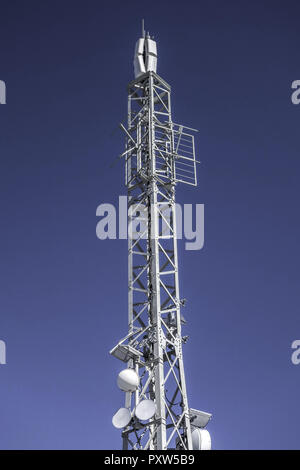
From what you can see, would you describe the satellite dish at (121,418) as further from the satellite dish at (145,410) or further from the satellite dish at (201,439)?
the satellite dish at (201,439)

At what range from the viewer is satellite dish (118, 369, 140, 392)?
1006 inches

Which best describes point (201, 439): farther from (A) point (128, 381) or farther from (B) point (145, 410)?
(A) point (128, 381)

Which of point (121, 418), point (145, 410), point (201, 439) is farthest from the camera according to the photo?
point (201, 439)

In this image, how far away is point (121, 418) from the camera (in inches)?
1003

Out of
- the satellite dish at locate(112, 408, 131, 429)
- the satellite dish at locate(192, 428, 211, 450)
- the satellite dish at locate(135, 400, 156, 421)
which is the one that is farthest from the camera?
the satellite dish at locate(192, 428, 211, 450)

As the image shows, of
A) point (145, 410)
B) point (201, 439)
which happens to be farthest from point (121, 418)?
point (201, 439)

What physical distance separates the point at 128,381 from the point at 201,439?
136 inches

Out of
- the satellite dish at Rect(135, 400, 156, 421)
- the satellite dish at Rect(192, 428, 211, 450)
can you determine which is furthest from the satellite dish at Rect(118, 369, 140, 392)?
the satellite dish at Rect(192, 428, 211, 450)

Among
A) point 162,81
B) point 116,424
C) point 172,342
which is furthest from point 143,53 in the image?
point 116,424

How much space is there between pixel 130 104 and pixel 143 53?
303 centimetres

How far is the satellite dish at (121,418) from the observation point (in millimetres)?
Answer: 25328

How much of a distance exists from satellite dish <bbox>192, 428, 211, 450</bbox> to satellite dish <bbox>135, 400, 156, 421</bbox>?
7.74 feet

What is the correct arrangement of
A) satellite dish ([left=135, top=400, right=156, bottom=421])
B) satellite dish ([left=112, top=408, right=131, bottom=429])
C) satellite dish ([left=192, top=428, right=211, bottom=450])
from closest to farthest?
→ satellite dish ([left=135, top=400, right=156, bottom=421])
satellite dish ([left=112, top=408, right=131, bottom=429])
satellite dish ([left=192, top=428, right=211, bottom=450])

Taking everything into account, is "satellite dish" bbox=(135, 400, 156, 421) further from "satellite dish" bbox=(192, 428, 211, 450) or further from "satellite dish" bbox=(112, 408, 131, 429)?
"satellite dish" bbox=(192, 428, 211, 450)
